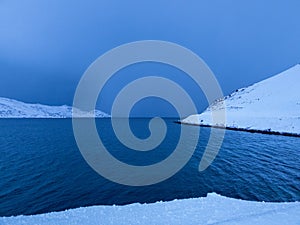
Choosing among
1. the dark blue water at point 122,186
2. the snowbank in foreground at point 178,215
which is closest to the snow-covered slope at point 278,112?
the dark blue water at point 122,186

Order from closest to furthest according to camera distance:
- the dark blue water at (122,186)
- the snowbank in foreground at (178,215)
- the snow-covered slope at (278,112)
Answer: the snowbank in foreground at (178,215), the dark blue water at (122,186), the snow-covered slope at (278,112)

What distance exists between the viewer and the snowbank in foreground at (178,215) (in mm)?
8712

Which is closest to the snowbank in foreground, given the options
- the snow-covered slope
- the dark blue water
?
the dark blue water

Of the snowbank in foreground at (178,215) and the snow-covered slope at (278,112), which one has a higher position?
the snow-covered slope at (278,112)

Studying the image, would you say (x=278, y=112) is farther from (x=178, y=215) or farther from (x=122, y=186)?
(x=178, y=215)

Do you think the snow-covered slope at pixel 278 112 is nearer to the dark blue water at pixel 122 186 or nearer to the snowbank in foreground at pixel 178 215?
the dark blue water at pixel 122 186

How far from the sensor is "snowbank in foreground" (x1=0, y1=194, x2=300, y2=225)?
871cm

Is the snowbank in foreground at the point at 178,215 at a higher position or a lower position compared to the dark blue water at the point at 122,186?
lower

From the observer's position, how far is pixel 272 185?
1700 cm

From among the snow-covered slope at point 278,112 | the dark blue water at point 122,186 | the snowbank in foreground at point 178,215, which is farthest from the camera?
the snow-covered slope at point 278,112

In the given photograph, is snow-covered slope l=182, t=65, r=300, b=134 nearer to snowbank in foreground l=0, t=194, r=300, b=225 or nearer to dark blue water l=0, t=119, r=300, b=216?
dark blue water l=0, t=119, r=300, b=216

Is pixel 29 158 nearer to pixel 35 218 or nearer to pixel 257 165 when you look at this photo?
pixel 35 218

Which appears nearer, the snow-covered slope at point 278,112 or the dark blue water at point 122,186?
the dark blue water at point 122,186

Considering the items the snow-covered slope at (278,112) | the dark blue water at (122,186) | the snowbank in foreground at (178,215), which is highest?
the snow-covered slope at (278,112)
